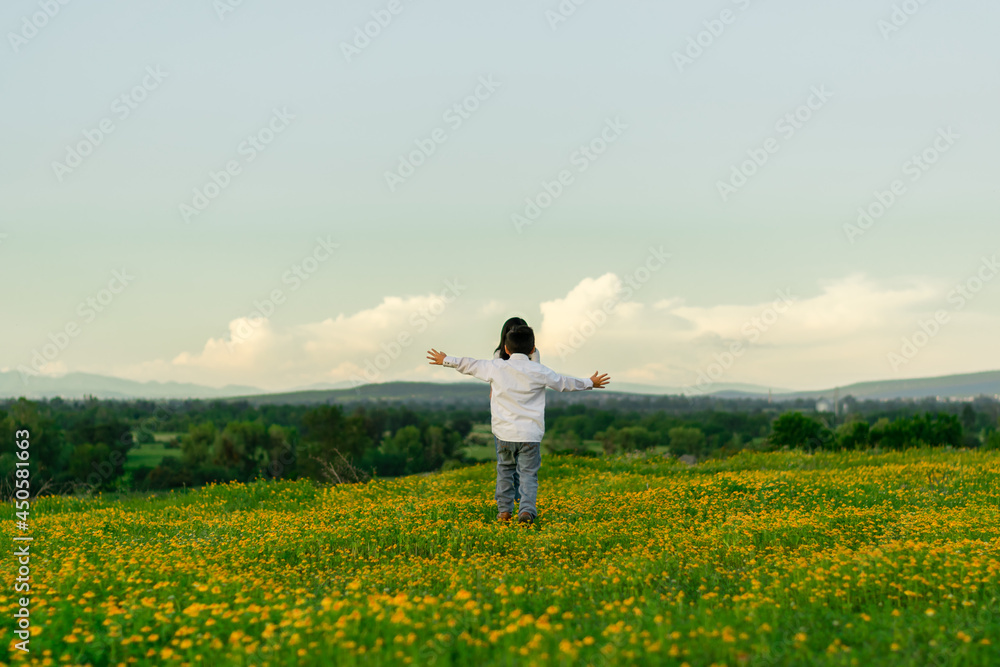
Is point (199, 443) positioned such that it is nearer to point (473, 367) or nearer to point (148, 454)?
point (148, 454)

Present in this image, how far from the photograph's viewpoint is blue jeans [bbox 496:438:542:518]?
1002cm

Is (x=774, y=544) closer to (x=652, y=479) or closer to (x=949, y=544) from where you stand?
(x=949, y=544)

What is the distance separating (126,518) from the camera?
12.1 m

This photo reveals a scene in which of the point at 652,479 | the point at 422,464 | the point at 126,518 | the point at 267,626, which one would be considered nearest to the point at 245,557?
the point at 267,626

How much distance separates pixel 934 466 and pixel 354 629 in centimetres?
1544

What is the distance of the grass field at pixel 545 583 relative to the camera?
451 centimetres

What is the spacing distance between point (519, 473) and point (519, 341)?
1.88m

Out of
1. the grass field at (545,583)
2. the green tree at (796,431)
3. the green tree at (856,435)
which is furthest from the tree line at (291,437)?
the grass field at (545,583)

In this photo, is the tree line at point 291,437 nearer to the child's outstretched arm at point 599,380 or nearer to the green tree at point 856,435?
the green tree at point 856,435

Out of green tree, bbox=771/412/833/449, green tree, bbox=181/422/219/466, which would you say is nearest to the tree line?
green tree, bbox=181/422/219/466

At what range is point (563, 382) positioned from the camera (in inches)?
388

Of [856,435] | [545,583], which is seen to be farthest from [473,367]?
[856,435]

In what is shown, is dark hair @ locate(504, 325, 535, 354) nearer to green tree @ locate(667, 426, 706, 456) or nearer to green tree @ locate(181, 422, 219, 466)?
green tree @ locate(667, 426, 706, 456)

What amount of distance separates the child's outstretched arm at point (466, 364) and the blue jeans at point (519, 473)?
40.7 inches
